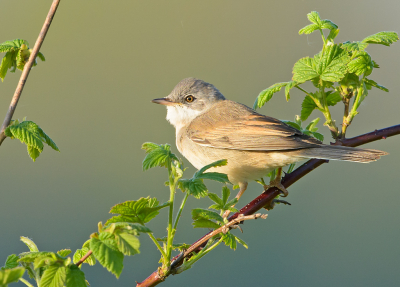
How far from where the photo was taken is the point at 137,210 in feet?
4.75

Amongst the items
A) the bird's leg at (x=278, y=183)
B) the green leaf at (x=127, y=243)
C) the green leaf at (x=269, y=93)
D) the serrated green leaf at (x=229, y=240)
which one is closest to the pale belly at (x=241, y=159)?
the bird's leg at (x=278, y=183)

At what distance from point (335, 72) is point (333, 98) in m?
0.35

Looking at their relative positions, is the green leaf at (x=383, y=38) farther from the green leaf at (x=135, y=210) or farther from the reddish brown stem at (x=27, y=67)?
the reddish brown stem at (x=27, y=67)

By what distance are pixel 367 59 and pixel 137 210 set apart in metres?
1.51

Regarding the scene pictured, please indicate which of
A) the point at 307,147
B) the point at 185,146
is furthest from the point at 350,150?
the point at 185,146

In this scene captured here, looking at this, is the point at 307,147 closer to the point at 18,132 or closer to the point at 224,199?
the point at 224,199

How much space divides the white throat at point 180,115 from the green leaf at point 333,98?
6.51 feet

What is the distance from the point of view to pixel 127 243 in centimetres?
117

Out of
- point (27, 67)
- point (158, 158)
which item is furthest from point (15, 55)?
point (158, 158)

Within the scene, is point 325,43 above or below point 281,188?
above

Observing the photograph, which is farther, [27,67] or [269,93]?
[269,93]

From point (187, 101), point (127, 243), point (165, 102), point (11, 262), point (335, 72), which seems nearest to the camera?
point (127, 243)

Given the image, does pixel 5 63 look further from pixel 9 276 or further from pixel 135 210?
pixel 9 276

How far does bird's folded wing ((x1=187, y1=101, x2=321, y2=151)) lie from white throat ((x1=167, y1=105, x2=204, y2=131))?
29cm
